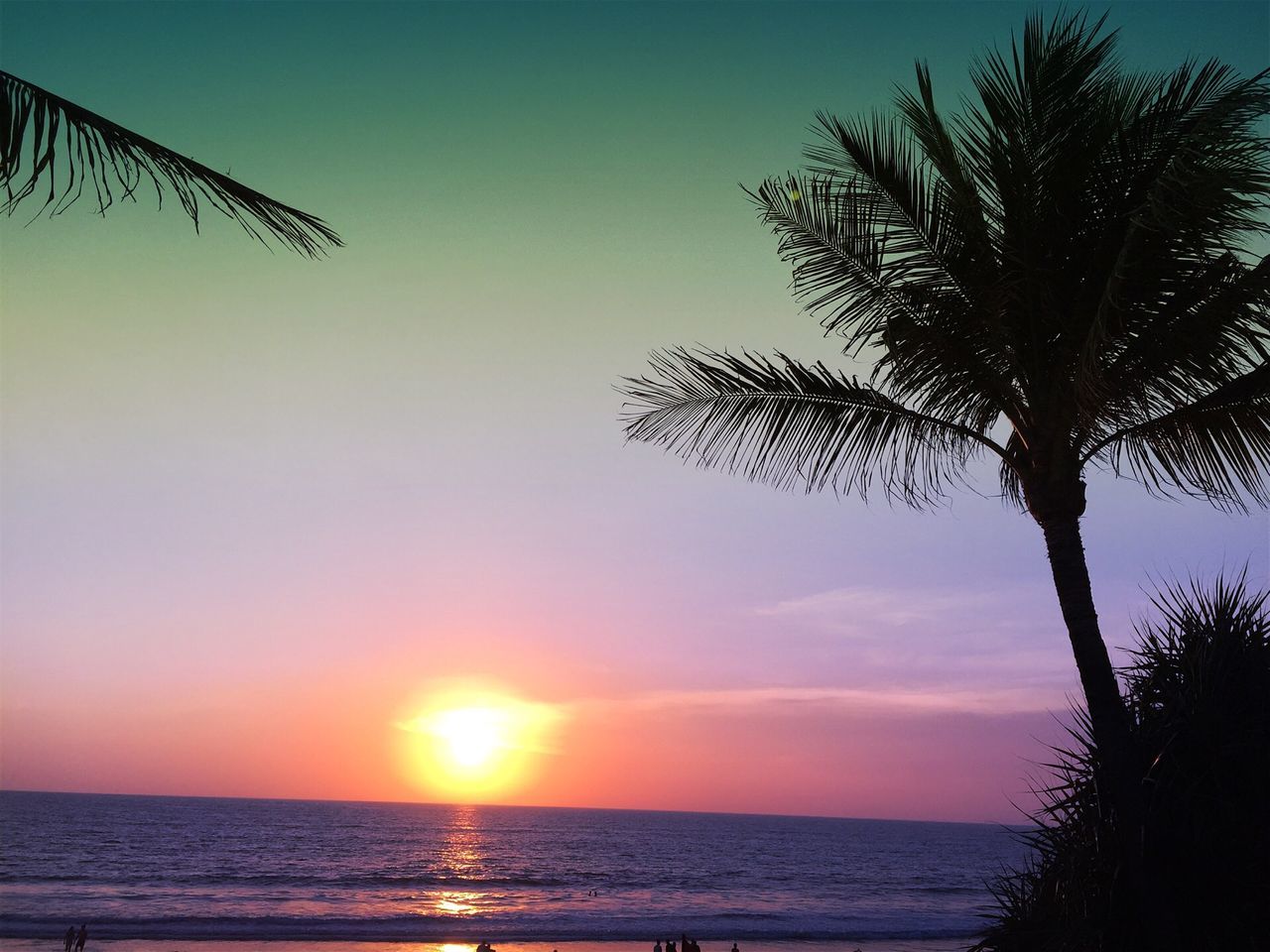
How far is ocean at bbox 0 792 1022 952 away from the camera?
1385 inches

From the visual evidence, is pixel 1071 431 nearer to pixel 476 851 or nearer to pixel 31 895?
pixel 31 895

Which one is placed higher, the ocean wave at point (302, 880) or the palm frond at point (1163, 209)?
the palm frond at point (1163, 209)

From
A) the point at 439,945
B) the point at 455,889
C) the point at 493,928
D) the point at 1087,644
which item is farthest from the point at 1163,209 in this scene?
the point at 455,889

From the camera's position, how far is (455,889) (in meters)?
51.8

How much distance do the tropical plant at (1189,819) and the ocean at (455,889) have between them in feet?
47.8

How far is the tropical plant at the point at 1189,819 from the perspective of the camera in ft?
18.4

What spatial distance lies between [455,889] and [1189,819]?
52044mm

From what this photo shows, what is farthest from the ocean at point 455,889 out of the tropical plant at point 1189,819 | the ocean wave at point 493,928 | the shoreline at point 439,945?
the tropical plant at point 1189,819

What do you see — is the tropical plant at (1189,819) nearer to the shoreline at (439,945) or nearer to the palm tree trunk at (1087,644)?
the palm tree trunk at (1087,644)

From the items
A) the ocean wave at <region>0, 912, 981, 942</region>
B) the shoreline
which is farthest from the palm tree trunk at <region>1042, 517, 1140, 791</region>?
the ocean wave at <region>0, 912, 981, 942</region>

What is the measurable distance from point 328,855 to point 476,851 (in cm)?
1503

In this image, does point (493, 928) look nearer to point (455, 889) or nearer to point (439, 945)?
point (439, 945)

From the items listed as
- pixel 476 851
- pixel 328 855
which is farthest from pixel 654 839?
pixel 328 855

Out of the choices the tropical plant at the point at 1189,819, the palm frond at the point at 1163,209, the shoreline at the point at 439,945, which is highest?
the palm frond at the point at 1163,209
